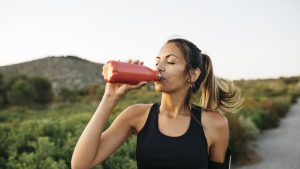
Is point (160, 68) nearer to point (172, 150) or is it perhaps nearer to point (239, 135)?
point (172, 150)

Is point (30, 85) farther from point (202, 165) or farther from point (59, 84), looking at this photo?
point (202, 165)

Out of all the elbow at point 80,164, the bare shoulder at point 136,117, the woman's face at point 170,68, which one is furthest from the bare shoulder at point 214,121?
the elbow at point 80,164

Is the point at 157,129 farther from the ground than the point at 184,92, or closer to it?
closer to it

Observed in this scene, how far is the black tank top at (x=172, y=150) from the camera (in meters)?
2.09

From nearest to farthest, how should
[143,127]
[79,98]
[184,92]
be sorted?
[143,127] → [184,92] → [79,98]

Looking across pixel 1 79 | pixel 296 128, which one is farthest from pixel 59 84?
pixel 296 128

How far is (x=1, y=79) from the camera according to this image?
37.4 m

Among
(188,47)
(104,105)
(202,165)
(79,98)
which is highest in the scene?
(188,47)

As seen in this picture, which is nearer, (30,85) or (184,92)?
(184,92)

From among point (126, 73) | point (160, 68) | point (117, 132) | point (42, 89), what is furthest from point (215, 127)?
point (42, 89)

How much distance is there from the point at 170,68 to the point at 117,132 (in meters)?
0.52

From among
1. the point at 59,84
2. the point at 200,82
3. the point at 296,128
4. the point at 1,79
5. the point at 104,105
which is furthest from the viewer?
the point at 59,84

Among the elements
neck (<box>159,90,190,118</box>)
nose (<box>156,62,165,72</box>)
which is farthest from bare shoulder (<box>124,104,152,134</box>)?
nose (<box>156,62,165,72</box>)

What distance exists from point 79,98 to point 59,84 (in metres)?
7.24
